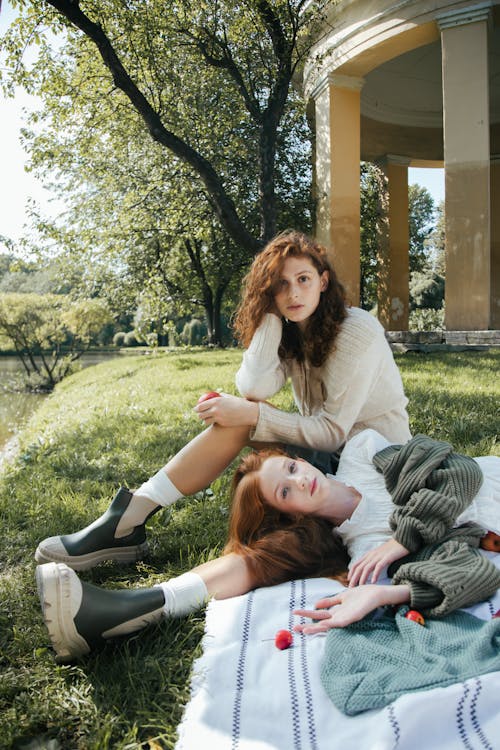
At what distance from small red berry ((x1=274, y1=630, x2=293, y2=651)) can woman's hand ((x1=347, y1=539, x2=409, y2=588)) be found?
32 centimetres

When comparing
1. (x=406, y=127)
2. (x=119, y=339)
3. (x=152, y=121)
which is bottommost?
(x=119, y=339)

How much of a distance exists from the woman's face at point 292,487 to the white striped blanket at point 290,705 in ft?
1.37

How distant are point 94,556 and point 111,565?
15 centimetres

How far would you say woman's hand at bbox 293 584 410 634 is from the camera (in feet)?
5.89

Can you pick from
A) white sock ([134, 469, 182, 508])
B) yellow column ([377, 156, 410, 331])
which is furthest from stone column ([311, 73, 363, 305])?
white sock ([134, 469, 182, 508])

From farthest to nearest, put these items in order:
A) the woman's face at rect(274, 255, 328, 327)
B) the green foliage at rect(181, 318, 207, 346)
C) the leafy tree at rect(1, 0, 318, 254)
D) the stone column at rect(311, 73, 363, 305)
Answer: the green foliage at rect(181, 318, 207, 346)
the stone column at rect(311, 73, 363, 305)
the leafy tree at rect(1, 0, 318, 254)
the woman's face at rect(274, 255, 328, 327)

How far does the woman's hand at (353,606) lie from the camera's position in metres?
1.80

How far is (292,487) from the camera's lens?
7.63ft

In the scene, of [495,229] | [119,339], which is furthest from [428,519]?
[119,339]

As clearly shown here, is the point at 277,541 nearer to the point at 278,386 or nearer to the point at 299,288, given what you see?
the point at 278,386

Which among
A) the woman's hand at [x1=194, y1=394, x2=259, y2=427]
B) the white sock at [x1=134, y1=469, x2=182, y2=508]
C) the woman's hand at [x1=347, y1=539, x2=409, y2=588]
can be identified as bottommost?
the woman's hand at [x1=347, y1=539, x2=409, y2=588]

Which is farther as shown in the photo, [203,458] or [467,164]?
[467,164]

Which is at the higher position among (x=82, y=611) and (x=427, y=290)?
(x=427, y=290)

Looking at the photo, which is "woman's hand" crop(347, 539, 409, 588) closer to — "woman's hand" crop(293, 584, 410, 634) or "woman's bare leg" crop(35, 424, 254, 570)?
"woman's hand" crop(293, 584, 410, 634)
